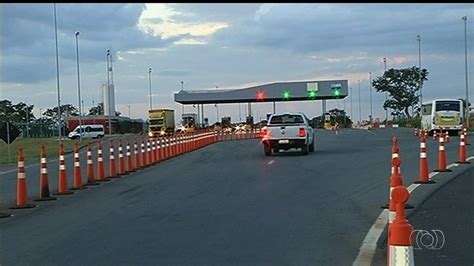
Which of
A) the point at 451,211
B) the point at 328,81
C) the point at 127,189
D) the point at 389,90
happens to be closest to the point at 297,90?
the point at 328,81

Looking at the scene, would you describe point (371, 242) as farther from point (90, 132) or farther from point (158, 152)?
point (90, 132)

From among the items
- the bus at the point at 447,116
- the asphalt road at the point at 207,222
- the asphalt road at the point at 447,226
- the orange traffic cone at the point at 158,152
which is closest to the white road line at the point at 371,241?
the asphalt road at the point at 207,222

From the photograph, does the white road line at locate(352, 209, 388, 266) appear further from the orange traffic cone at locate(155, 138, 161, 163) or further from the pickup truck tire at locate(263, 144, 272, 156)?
the pickup truck tire at locate(263, 144, 272, 156)

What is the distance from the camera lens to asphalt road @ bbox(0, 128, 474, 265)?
31.1 ft

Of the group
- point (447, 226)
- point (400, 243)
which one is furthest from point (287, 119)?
point (400, 243)

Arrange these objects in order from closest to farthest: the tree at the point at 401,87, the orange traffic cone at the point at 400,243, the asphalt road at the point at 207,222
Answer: the orange traffic cone at the point at 400,243, the asphalt road at the point at 207,222, the tree at the point at 401,87

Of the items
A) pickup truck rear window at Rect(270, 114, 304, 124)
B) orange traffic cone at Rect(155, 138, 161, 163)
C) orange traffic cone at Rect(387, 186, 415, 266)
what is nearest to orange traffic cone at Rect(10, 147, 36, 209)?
orange traffic cone at Rect(387, 186, 415, 266)

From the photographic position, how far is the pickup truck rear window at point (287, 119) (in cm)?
3322

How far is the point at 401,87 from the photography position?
4769 inches

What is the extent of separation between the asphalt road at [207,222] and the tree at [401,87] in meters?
102

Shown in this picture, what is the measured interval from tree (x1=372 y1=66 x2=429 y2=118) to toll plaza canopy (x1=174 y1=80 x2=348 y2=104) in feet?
145

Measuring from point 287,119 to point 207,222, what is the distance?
21.9 meters

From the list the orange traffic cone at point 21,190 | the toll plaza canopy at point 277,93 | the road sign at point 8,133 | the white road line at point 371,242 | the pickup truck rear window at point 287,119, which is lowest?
the white road line at point 371,242

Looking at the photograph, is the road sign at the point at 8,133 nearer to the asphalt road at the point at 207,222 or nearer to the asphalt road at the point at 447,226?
the asphalt road at the point at 207,222
